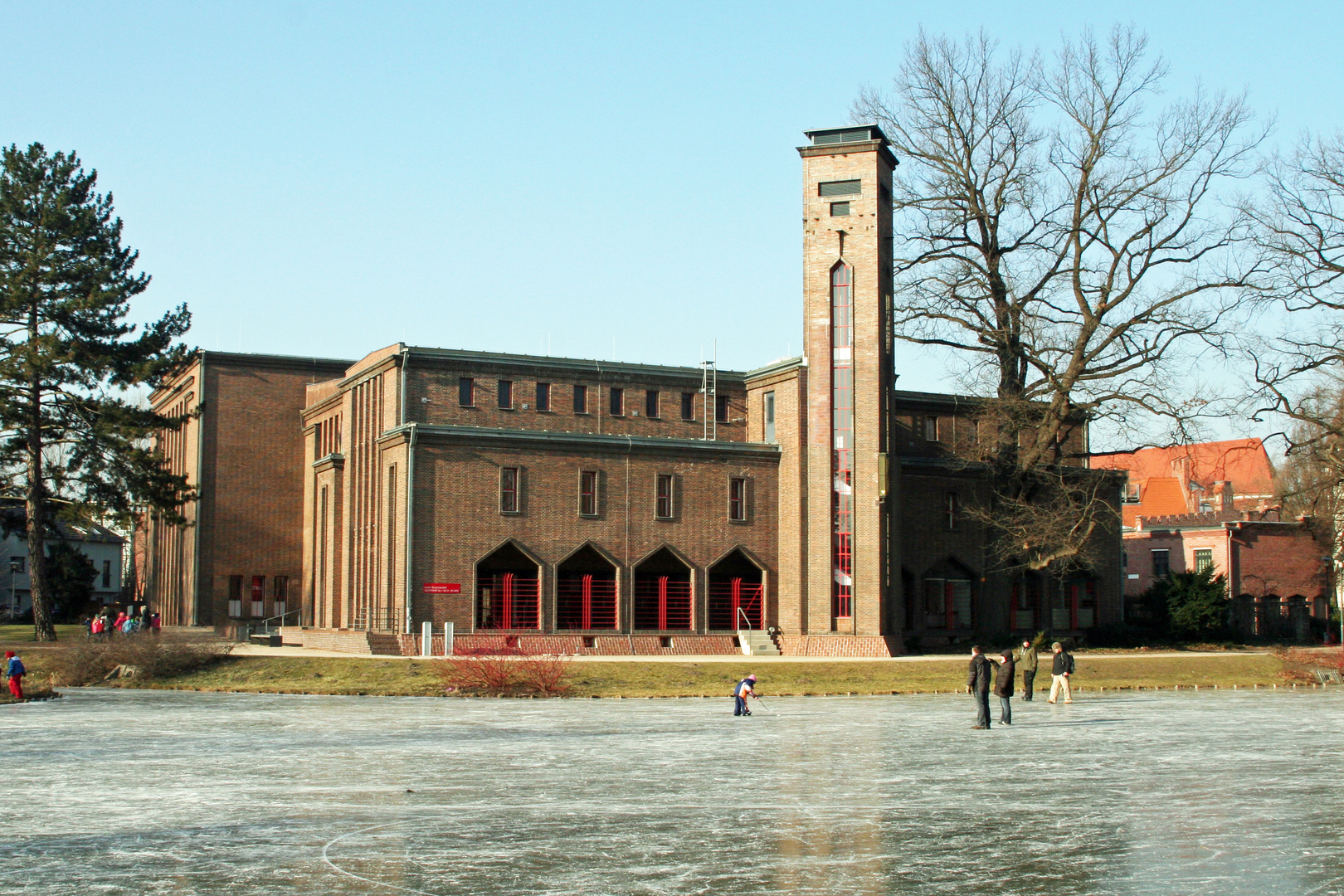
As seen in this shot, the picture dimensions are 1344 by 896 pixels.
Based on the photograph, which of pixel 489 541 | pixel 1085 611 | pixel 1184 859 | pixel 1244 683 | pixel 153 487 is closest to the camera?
pixel 1184 859

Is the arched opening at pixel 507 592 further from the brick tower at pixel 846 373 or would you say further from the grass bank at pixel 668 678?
the brick tower at pixel 846 373

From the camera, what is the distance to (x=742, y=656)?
48.0 m

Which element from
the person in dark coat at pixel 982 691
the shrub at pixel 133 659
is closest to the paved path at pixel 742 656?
the shrub at pixel 133 659

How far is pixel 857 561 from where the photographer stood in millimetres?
49250

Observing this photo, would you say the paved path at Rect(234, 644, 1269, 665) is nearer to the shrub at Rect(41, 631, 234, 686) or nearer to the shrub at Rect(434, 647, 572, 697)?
the shrub at Rect(41, 631, 234, 686)

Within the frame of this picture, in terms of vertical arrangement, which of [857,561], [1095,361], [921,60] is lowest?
[857,561]

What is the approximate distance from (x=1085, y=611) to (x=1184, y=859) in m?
48.8

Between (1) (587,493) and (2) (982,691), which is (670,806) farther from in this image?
(1) (587,493)

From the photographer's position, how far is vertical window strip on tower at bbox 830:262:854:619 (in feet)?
163

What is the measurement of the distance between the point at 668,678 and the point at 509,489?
485 inches

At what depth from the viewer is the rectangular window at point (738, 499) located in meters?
52.4

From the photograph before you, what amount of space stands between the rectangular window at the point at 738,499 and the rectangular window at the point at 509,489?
28.0 feet

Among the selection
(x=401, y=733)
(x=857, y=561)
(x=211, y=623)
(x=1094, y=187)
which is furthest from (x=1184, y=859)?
(x=211, y=623)

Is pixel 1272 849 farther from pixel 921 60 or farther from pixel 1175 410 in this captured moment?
pixel 921 60
